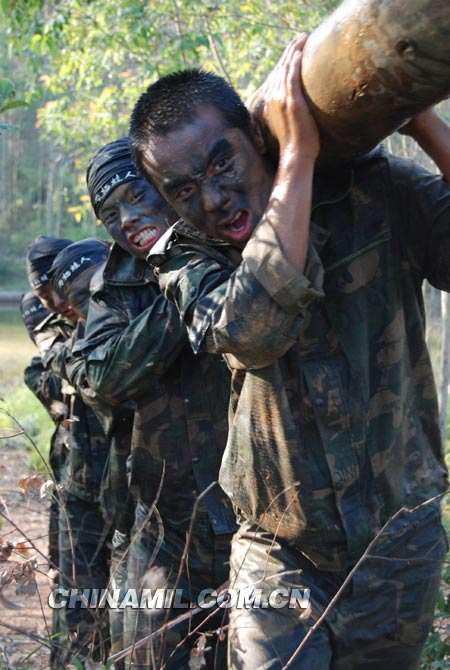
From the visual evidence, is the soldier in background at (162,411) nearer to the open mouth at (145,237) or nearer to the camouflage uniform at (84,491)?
the open mouth at (145,237)

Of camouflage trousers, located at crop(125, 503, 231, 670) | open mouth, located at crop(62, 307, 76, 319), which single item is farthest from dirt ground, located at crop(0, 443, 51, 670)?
open mouth, located at crop(62, 307, 76, 319)

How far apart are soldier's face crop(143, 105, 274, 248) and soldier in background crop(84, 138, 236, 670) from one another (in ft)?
3.75

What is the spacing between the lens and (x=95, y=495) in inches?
205

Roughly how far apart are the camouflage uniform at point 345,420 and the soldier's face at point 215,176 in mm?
89

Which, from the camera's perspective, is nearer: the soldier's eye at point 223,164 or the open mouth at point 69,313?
the soldier's eye at point 223,164

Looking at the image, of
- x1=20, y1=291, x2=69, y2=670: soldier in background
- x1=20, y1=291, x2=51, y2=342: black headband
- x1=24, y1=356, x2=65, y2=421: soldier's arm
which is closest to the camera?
x1=20, y1=291, x2=69, y2=670: soldier in background

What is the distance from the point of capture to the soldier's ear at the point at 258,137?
2512mm

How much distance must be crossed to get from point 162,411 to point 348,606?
1505 mm

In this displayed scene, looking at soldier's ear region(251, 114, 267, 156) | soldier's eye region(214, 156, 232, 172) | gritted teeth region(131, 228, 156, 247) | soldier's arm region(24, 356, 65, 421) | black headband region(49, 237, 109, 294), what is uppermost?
soldier's ear region(251, 114, 267, 156)

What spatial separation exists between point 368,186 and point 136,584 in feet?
6.27

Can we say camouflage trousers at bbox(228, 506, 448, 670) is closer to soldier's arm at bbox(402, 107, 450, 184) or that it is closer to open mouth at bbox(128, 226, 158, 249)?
soldier's arm at bbox(402, 107, 450, 184)

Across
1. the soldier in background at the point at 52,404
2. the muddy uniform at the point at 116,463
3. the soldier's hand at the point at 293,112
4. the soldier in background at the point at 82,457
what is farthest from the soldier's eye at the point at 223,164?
the soldier in background at the point at 52,404

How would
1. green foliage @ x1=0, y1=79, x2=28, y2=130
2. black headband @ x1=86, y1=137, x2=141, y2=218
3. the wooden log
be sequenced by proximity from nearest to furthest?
the wooden log, green foliage @ x1=0, y1=79, x2=28, y2=130, black headband @ x1=86, y1=137, x2=141, y2=218

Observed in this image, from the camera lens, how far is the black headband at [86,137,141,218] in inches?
161
